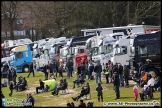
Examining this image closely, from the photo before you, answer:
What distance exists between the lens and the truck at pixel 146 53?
1131 inches

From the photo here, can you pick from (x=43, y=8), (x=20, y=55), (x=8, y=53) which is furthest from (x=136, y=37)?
(x=43, y=8)

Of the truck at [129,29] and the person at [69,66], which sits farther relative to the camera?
the truck at [129,29]

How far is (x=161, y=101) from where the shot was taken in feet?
66.2

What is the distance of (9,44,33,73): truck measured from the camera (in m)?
43.2

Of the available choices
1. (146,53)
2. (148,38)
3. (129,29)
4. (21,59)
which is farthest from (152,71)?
(21,59)

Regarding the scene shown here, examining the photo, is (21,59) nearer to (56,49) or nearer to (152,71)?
(56,49)

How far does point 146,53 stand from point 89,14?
26.5m

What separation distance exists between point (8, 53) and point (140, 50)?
2309cm

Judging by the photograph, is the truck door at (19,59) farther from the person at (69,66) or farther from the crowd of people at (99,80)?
the person at (69,66)

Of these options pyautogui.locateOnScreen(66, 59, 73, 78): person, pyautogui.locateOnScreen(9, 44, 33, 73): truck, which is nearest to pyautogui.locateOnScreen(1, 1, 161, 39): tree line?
pyautogui.locateOnScreen(9, 44, 33, 73): truck

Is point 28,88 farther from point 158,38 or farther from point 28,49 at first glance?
point 28,49

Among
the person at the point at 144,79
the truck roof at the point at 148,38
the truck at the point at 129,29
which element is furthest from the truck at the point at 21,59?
the person at the point at 144,79

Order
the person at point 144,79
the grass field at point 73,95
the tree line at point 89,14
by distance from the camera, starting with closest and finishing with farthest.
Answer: the grass field at point 73,95 < the person at point 144,79 < the tree line at point 89,14

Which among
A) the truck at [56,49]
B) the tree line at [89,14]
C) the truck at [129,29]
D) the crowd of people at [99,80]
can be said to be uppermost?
the tree line at [89,14]
